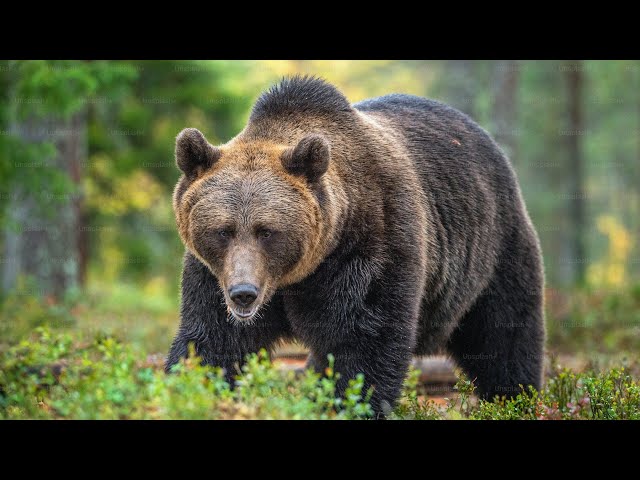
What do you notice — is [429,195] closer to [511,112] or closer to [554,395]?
[554,395]

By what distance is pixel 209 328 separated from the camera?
628cm

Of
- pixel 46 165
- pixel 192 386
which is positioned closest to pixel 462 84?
pixel 46 165

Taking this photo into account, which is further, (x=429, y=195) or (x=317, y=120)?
(x=429, y=195)

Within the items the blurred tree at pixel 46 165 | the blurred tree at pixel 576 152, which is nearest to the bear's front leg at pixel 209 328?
the blurred tree at pixel 46 165

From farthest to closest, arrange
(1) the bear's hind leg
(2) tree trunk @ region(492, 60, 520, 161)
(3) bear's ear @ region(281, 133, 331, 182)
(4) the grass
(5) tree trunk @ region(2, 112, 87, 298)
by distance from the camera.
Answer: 1. (2) tree trunk @ region(492, 60, 520, 161)
2. (5) tree trunk @ region(2, 112, 87, 298)
3. (1) the bear's hind leg
4. (3) bear's ear @ region(281, 133, 331, 182)
5. (4) the grass

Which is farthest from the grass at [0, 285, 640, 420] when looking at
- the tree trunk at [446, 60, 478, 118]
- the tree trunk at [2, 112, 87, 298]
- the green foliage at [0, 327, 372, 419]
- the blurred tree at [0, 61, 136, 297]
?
the tree trunk at [446, 60, 478, 118]

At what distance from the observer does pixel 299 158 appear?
598 cm

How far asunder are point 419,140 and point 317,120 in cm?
125

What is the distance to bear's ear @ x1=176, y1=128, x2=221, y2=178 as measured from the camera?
5992 mm

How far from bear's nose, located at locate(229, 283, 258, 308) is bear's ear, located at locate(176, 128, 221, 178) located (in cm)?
105

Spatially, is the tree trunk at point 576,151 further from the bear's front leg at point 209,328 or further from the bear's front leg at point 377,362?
the bear's front leg at point 209,328

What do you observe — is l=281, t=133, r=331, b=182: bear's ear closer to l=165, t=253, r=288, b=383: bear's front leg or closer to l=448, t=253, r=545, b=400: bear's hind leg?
l=165, t=253, r=288, b=383: bear's front leg
